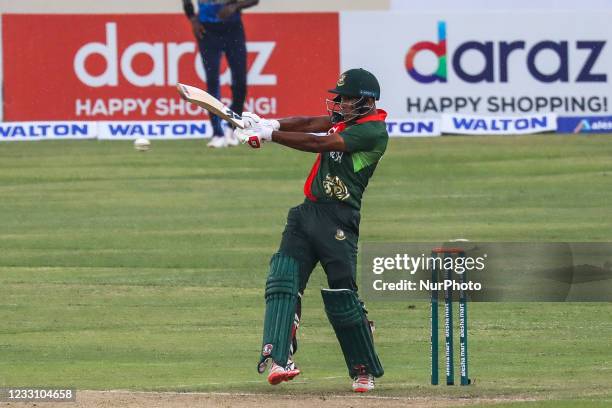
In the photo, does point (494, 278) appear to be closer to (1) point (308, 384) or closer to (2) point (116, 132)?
(1) point (308, 384)

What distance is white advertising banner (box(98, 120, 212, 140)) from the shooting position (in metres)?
24.6

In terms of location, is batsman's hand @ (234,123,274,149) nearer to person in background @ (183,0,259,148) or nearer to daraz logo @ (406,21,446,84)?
person in background @ (183,0,259,148)

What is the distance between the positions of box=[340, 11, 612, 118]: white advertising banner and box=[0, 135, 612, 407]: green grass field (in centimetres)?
68

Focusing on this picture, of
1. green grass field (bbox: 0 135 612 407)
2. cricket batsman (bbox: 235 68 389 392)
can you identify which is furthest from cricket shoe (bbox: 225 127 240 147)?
cricket batsman (bbox: 235 68 389 392)

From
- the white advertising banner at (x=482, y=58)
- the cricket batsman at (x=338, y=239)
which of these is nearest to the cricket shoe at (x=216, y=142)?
the white advertising banner at (x=482, y=58)

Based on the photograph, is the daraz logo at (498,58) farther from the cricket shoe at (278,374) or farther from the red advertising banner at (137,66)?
the cricket shoe at (278,374)

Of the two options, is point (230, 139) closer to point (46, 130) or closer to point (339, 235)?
point (46, 130)

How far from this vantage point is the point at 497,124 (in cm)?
2505

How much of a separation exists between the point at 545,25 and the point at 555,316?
11.5 m

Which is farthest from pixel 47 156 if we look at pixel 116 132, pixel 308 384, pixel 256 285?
pixel 308 384

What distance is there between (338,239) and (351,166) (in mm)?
467

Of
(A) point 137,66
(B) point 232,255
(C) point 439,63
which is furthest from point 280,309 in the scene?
(C) point 439,63

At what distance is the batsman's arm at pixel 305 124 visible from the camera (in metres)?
10.6

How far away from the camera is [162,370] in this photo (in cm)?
1159
